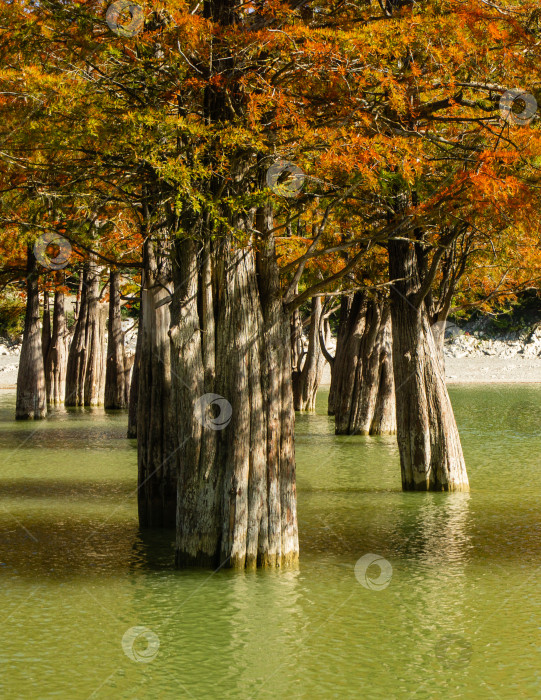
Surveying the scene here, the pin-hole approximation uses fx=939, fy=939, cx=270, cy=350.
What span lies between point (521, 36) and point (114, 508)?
7.89 metres

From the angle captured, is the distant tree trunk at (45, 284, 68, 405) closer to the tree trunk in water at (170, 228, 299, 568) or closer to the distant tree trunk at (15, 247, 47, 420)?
the distant tree trunk at (15, 247, 47, 420)

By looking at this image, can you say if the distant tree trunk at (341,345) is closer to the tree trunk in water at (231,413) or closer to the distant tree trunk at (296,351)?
the distant tree trunk at (296,351)

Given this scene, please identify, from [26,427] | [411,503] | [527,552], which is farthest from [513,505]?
[26,427]

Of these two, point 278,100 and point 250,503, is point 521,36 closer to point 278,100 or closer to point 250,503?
point 278,100

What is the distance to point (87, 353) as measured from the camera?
31.1m

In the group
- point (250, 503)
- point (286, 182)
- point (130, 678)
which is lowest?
point (130, 678)

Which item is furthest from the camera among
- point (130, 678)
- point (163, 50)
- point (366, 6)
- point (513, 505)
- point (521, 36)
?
point (513, 505)

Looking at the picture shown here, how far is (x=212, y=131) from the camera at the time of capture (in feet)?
30.0

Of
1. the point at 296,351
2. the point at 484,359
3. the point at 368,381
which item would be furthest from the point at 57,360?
the point at 484,359

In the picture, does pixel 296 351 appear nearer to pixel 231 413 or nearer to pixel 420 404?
pixel 420 404

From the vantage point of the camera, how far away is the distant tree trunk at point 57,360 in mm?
32156

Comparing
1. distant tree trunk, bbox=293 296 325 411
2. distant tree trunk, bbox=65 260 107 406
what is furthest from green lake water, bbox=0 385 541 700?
distant tree trunk, bbox=65 260 107 406

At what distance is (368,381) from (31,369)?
996 cm

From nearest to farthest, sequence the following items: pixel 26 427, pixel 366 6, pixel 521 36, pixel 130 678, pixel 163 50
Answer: pixel 130 678 < pixel 163 50 < pixel 521 36 < pixel 366 6 < pixel 26 427
